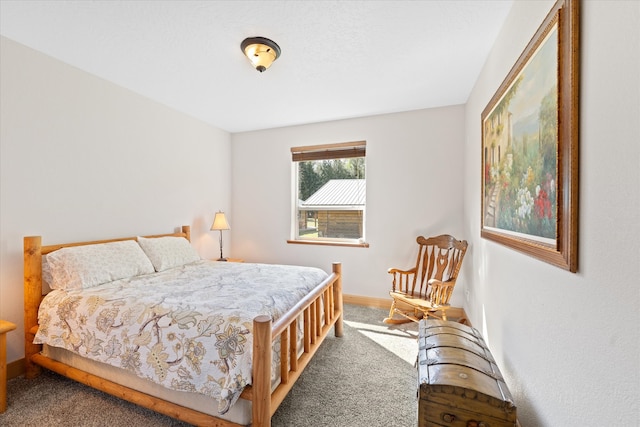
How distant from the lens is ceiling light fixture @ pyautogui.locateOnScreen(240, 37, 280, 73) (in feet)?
6.35

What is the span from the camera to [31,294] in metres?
2.03

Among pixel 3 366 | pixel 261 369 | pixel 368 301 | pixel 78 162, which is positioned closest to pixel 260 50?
pixel 78 162

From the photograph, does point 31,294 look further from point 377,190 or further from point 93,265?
point 377,190

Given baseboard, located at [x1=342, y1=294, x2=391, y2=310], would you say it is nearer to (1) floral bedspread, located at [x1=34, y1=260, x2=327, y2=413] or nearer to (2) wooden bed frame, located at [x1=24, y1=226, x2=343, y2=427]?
(2) wooden bed frame, located at [x1=24, y1=226, x2=343, y2=427]

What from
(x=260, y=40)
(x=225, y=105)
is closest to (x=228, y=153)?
(x=225, y=105)

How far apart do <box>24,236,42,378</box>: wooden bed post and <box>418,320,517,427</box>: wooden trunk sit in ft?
8.98

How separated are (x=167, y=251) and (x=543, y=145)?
10.3ft

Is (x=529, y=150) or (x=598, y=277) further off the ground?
(x=529, y=150)

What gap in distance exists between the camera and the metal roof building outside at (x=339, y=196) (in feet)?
12.3

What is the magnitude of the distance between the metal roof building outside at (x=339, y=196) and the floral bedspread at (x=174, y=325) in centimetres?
176

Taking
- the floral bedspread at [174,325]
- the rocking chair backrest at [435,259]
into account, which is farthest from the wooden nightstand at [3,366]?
the rocking chair backrest at [435,259]

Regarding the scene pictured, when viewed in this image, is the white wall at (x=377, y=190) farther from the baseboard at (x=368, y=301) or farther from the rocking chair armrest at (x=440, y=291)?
the rocking chair armrest at (x=440, y=291)

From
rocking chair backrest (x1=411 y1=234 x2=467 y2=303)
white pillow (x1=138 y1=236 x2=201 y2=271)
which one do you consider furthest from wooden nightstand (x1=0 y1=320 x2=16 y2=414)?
rocking chair backrest (x1=411 y1=234 x2=467 y2=303)

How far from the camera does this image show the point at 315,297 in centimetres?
208
